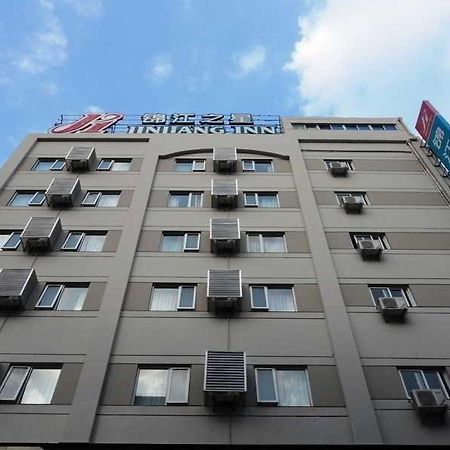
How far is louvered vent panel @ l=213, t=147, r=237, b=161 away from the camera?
21594 mm

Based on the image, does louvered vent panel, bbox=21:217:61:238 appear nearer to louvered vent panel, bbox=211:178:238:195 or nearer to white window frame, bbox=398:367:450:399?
louvered vent panel, bbox=211:178:238:195

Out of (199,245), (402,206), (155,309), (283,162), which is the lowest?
(155,309)

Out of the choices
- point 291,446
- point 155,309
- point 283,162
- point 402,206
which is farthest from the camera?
point 283,162

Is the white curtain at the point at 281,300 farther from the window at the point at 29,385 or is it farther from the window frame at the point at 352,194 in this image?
the window at the point at 29,385

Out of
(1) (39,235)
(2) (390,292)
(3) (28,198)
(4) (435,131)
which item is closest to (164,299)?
(1) (39,235)

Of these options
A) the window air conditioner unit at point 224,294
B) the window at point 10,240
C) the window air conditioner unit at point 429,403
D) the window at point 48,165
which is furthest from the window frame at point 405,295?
the window at point 48,165

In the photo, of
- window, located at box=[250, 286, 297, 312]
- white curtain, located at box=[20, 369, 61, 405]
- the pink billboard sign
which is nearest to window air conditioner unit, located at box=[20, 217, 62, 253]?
white curtain, located at box=[20, 369, 61, 405]

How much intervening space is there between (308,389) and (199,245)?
22.2ft

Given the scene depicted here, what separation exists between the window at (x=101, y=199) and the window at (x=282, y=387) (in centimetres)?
1012

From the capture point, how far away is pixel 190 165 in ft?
73.8

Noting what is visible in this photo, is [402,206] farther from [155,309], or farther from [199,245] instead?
[155,309]

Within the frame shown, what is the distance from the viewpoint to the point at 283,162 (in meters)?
22.4

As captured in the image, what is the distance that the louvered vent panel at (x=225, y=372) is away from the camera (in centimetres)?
1178

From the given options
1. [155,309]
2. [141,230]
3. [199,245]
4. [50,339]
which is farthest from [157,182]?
[50,339]
